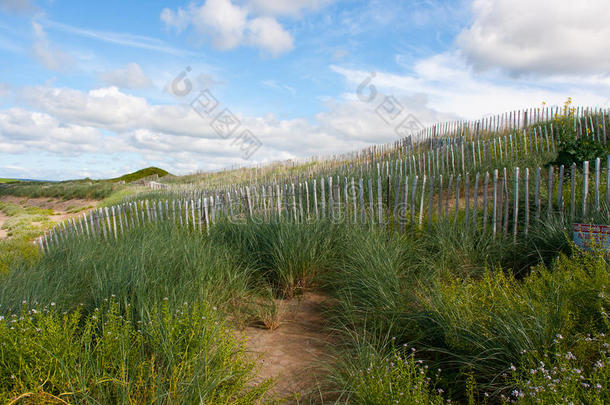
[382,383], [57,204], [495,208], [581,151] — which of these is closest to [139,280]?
[382,383]

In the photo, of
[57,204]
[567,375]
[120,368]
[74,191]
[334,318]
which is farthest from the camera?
[74,191]

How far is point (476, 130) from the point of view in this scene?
57.2ft

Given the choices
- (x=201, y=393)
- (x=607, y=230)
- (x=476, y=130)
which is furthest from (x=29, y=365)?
(x=476, y=130)

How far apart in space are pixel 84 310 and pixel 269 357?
1765mm

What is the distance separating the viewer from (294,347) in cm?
364

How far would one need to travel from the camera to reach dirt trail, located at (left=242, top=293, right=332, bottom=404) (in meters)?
3.01

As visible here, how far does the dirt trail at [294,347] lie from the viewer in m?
3.01

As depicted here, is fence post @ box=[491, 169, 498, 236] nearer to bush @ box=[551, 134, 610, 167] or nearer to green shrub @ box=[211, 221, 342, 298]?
green shrub @ box=[211, 221, 342, 298]

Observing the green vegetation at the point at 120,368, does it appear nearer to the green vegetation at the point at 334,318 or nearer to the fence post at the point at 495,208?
the green vegetation at the point at 334,318

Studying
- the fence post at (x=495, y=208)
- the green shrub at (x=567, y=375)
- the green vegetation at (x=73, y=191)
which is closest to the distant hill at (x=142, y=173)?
the green vegetation at (x=73, y=191)

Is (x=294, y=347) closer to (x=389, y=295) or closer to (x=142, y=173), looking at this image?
(x=389, y=295)

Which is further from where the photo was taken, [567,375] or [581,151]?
[581,151]

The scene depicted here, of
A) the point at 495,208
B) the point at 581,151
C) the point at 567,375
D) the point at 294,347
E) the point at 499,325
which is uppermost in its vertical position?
the point at 581,151

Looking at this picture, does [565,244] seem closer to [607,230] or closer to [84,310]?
[607,230]
